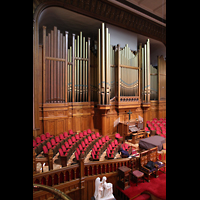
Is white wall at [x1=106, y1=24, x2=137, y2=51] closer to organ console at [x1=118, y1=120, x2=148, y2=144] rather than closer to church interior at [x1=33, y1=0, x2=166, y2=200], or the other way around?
church interior at [x1=33, y1=0, x2=166, y2=200]

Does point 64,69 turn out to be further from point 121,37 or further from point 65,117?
point 121,37

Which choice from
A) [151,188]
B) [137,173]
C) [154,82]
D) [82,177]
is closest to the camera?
[82,177]

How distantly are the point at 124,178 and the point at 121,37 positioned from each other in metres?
7.43

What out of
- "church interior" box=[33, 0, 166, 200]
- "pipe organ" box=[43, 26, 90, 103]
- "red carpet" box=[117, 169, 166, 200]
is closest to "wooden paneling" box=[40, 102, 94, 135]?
"church interior" box=[33, 0, 166, 200]

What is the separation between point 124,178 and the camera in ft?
13.0

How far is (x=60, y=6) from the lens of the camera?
6203 mm

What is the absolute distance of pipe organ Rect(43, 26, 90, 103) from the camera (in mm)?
6508

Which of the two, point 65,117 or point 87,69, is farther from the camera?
point 87,69

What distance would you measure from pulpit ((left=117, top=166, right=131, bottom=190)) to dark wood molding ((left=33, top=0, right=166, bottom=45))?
6.70 metres

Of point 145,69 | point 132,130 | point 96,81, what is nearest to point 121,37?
point 145,69
